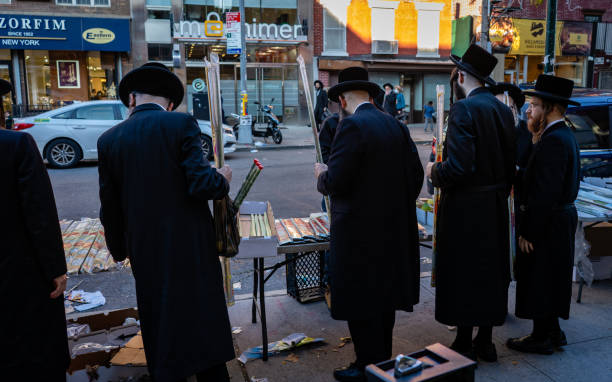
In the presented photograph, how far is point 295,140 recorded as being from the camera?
19.5 m

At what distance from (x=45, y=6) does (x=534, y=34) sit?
22880mm

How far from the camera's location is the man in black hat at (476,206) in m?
3.30

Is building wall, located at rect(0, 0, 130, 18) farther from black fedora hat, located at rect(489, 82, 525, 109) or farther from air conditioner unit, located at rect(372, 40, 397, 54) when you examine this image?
black fedora hat, located at rect(489, 82, 525, 109)

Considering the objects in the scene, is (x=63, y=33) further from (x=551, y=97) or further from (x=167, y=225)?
(x=551, y=97)

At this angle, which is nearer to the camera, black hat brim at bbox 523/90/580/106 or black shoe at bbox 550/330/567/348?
black hat brim at bbox 523/90/580/106

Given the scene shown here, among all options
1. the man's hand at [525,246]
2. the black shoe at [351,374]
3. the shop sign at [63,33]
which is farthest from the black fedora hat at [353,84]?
the shop sign at [63,33]

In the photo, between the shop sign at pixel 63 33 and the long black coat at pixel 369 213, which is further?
the shop sign at pixel 63 33

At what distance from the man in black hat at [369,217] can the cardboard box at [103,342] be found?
1.42 m

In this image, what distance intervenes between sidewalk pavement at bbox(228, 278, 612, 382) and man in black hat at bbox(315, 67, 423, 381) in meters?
0.16

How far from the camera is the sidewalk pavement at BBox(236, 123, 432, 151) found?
17.1 meters

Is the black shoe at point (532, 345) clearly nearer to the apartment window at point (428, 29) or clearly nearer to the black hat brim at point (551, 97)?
the black hat brim at point (551, 97)

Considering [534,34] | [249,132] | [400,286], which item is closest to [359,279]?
[400,286]

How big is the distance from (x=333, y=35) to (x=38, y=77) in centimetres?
1348

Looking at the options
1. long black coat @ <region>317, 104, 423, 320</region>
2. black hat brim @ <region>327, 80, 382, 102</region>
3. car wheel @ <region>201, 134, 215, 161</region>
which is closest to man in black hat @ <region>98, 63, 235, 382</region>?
long black coat @ <region>317, 104, 423, 320</region>
